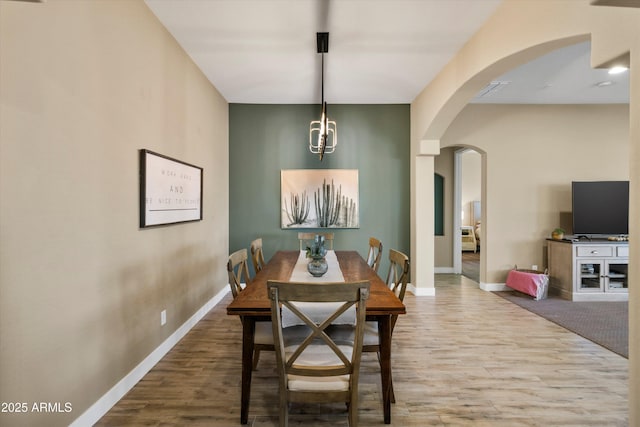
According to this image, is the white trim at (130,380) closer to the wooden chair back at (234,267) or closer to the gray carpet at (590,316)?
the wooden chair back at (234,267)

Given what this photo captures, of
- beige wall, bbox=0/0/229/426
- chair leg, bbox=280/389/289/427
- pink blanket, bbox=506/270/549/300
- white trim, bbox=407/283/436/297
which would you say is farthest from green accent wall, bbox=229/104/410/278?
chair leg, bbox=280/389/289/427

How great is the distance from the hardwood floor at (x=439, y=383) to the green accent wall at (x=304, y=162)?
1.72m

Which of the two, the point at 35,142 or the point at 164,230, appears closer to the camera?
the point at 35,142

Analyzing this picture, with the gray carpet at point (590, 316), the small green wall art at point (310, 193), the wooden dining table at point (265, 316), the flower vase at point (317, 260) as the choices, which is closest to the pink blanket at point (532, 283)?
the gray carpet at point (590, 316)

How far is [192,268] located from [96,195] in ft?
5.47

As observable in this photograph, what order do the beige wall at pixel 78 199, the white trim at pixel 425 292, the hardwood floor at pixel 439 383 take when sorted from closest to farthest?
1. the beige wall at pixel 78 199
2. the hardwood floor at pixel 439 383
3. the white trim at pixel 425 292

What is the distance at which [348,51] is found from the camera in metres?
3.20

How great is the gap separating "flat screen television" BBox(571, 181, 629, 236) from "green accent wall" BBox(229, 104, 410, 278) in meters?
2.32

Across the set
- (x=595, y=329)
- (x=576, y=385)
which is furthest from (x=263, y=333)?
(x=595, y=329)

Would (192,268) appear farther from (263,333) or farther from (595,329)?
(595,329)

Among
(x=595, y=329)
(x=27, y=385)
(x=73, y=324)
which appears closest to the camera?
(x=27, y=385)

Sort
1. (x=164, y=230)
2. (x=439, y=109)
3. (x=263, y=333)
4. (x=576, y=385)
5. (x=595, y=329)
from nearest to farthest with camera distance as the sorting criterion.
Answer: (x=263, y=333), (x=576, y=385), (x=164, y=230), (x=595, y=329), (x=439, y=109)

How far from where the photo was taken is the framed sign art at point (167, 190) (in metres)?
2.38

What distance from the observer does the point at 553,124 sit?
4863 millimetres
